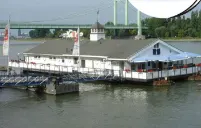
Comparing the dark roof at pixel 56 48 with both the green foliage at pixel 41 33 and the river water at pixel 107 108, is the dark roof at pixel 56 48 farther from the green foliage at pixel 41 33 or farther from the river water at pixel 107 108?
the green foliage at pixel 41 33

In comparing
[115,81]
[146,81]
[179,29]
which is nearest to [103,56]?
[115,81]

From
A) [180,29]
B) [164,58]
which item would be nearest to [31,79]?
[164,58]

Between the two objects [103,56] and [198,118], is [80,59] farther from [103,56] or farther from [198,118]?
[198,118]

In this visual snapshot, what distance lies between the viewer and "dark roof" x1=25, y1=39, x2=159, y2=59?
3125 cm

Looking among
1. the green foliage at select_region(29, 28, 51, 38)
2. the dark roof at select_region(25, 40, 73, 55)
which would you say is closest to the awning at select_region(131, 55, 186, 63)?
the dark roof at select_region(25, 40, 73, 55)

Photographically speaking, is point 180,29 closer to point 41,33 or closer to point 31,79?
point 41,33

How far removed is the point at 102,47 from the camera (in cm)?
3469

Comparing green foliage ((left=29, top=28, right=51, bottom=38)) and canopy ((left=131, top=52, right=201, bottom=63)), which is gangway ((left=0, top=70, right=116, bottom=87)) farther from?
green foliage ((left=29, top=28, right=51, bottom=38))

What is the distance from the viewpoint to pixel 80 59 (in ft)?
113

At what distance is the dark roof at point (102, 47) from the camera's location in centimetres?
3125

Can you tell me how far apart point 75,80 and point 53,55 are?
10.4 m

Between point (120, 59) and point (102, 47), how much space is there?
5057 mm

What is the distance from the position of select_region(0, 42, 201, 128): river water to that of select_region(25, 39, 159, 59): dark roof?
3.87 m

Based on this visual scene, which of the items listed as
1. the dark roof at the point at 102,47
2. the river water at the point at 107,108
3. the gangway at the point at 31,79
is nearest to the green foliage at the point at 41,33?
the dark roof at the point at 102,47
